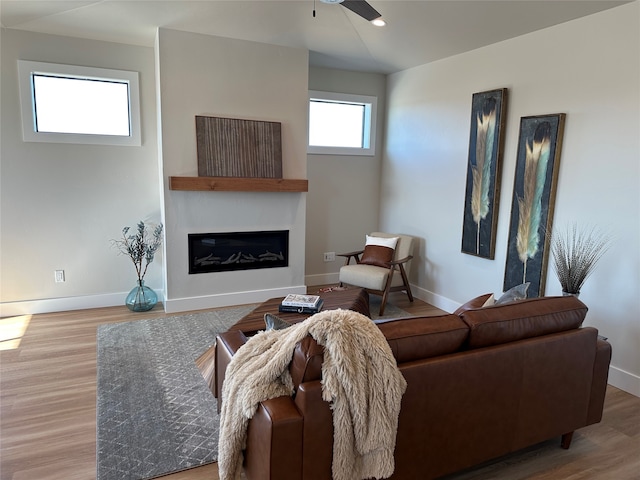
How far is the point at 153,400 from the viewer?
2666mm

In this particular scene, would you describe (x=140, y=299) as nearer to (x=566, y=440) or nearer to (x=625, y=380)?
(x=566, y=440)

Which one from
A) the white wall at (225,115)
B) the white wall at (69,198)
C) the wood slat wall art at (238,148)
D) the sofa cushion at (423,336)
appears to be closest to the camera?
the sofa cushion at (423,336)

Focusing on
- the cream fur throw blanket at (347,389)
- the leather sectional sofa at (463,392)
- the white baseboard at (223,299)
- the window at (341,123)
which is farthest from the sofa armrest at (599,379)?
the window at (341,123)

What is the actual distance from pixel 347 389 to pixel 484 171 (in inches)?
123

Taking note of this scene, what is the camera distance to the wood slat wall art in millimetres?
4184

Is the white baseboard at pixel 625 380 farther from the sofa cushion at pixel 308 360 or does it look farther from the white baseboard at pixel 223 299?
the white baseboard at pixel 223 299

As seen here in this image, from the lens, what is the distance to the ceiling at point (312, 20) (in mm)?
3344

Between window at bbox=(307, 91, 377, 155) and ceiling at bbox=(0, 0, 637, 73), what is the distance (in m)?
0.75

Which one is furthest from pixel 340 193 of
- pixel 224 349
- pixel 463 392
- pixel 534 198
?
pixel 463 392

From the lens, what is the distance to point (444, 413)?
70.1 inches

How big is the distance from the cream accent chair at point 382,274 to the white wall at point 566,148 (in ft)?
0.88

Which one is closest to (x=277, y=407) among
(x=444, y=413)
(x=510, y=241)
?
(x=444, y=413)

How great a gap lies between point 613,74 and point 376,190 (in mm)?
2992

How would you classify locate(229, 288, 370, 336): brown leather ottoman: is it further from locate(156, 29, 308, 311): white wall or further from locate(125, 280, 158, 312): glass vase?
locate(125, 280, 158, 312): glass vase
